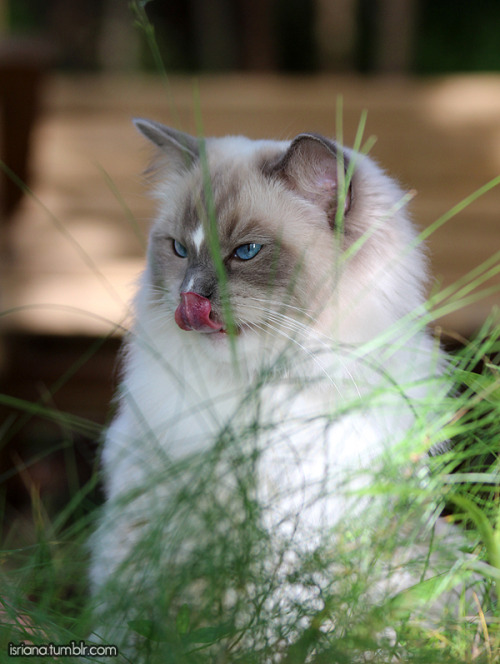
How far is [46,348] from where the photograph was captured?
3395mm

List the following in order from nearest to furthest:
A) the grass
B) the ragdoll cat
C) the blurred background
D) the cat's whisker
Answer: the grass, the ragdoll cat, the cat's whisker, the blurred background

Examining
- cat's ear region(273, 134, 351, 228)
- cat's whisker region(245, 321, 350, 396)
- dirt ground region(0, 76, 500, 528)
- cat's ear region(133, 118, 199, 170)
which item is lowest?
dirt ground region(0, 76, 500, 528)

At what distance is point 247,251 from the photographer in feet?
4.08

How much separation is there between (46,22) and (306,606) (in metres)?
6.18

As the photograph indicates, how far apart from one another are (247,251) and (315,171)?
170mm

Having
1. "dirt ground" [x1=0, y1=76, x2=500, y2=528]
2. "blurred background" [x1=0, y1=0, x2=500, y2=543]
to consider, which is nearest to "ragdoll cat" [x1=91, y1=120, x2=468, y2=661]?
"blurred background" [x1=0, y1=0, x2=500, y2=543]

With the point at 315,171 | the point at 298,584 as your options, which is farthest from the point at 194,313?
the point at 298,584

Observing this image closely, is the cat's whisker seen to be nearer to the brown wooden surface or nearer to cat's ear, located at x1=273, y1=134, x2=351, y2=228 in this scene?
cat's ear, located at x1=273, y1=134, x2=351, y2=228

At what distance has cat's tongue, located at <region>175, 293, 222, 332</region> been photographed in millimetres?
1161

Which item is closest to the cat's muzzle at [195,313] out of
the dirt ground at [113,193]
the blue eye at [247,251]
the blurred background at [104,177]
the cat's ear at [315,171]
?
the blue eye at [247,251]

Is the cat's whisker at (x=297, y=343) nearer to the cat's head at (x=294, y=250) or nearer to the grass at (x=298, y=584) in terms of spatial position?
the cat's head at (x=294, y=250)

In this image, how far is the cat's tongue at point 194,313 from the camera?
116 cm

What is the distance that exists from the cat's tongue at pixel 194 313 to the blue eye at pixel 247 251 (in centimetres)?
11

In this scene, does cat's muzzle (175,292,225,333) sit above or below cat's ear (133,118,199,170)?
below
